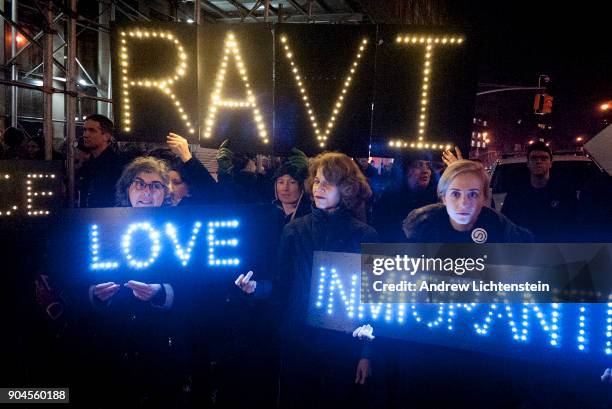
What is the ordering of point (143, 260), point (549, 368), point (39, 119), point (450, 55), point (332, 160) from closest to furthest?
point (143, 260) → point (549, 368) → point (450, 55) → point (332, 160) → point (39, 119)

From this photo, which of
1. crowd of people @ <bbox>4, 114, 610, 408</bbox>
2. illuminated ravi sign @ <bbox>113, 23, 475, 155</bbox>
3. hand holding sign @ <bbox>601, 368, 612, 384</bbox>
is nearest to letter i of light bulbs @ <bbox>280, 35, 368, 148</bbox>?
illuminated ravi sign @ <bbox>113, 23, 475, 155</bbox>

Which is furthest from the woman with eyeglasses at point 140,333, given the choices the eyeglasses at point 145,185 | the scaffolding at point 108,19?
the scaffolding at point 108,19

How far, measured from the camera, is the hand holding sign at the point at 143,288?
7.34 ft

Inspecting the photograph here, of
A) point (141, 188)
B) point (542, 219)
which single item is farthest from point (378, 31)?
point (542, 219)

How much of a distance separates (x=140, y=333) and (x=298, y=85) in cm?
198

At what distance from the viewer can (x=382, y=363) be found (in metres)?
3.18

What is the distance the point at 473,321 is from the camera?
2.51m

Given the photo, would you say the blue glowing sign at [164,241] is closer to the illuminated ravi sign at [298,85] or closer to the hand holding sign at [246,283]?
the hand holding sign at [246,283]

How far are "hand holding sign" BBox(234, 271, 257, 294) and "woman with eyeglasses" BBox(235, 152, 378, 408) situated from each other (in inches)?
28.4

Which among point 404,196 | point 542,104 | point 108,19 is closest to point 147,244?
point 404,196

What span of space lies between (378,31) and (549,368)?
223cm

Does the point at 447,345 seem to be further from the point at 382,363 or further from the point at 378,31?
the point at 378,31

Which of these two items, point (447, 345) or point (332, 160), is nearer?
point (447, 345)

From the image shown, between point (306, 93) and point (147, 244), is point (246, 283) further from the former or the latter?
point (306, 93)
